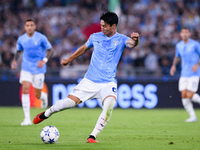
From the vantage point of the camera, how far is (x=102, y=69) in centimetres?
784

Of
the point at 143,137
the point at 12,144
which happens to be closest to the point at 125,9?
the point at 143,137

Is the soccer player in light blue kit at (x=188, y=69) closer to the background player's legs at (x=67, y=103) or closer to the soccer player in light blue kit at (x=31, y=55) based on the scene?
the soccer player in light blue kit at (x=31, y=55)

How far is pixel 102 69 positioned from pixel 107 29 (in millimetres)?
706

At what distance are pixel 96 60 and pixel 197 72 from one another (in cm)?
590

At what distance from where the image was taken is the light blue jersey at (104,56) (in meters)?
7.84

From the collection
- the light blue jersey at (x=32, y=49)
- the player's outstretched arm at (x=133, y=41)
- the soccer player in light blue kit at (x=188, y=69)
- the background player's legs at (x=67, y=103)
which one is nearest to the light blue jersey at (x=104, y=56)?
the player's outstretched arm at (x=133, y=41)

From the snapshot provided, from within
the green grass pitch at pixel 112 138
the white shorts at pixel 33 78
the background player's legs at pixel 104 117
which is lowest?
the green grass pitch at pixel 112 138

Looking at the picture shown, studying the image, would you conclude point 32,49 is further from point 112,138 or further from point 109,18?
point 109,18

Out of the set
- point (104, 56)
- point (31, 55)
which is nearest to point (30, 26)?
point (31, 55)

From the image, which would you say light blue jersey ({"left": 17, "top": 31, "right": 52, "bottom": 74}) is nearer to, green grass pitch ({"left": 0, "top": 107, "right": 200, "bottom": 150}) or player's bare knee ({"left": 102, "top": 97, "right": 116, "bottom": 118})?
green grass pitch ({"left": 0, "top": 107, "right": 200, "bottom": 150})

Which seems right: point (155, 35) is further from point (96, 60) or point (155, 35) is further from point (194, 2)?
point (96, 60)

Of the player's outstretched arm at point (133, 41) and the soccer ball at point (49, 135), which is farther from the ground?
the player's outstretched arm at point (133, 41)

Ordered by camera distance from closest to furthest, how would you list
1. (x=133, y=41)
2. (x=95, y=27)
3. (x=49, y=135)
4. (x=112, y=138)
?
(x=49, y=135) → (x=133, y=41) → (x=112, y=138) → (x=95, y=27)

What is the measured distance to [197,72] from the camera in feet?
42.7
